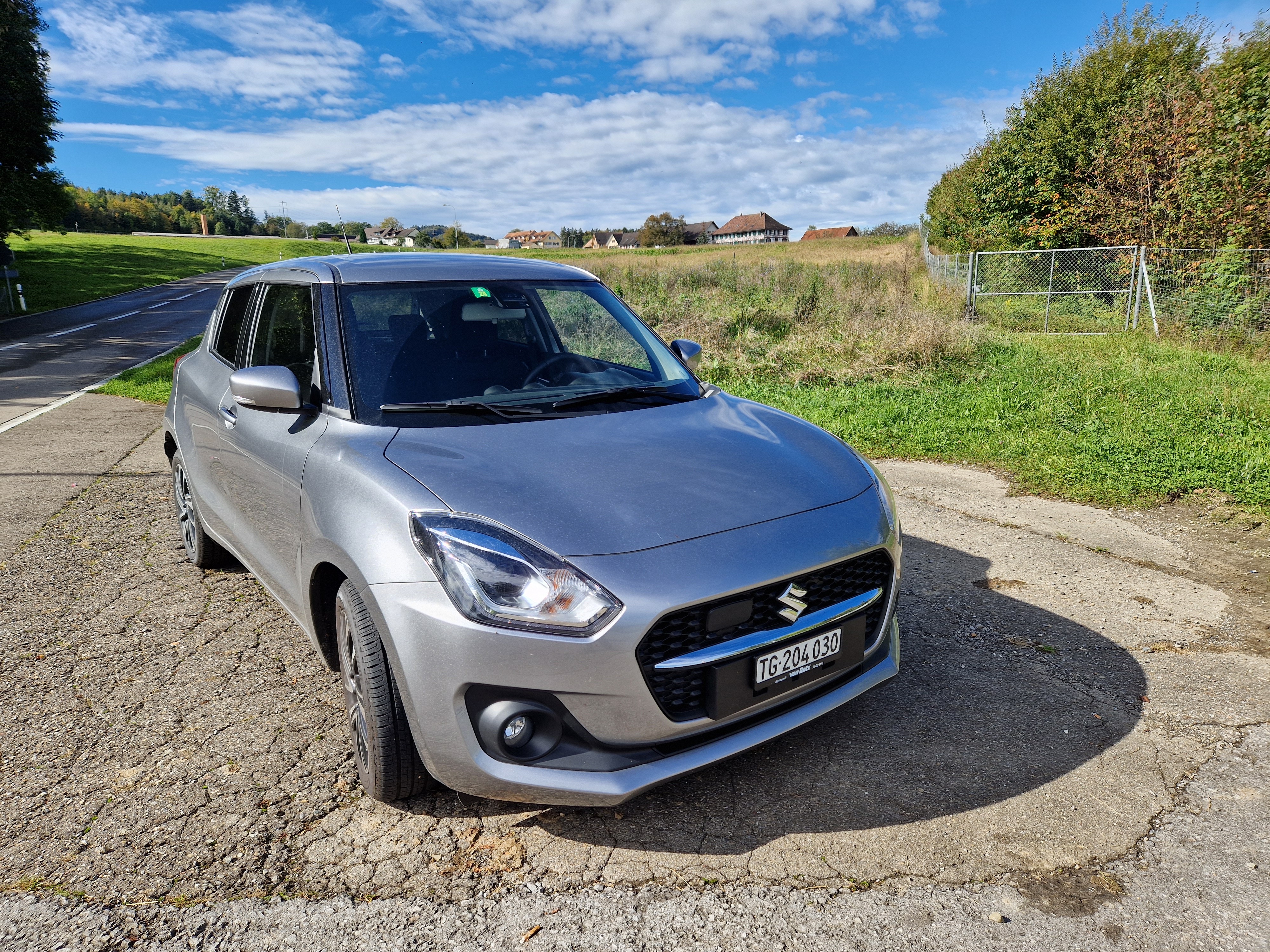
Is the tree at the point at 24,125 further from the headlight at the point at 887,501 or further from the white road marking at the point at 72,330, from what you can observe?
the headlight at the point at 887,501

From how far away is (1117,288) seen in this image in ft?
50.5

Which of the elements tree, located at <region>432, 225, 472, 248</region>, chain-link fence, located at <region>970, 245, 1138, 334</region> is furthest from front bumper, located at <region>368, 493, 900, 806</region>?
tree, located at <region>432, 225, 472, 248</region>

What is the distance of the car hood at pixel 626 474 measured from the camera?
231 centimetres

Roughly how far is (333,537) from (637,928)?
1460 millimetres

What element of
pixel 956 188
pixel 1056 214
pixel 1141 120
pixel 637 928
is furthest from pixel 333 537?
pixel 956 188

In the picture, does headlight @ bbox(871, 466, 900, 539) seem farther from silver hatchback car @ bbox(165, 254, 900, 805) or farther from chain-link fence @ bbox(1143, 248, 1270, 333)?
chain-link fence @ bbox(1143, 248, 1270, 333)

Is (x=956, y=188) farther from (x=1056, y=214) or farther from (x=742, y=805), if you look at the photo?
(x=742, y=805)

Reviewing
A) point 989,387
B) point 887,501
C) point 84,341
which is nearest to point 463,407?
point 887,501

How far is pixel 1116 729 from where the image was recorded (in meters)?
3.00

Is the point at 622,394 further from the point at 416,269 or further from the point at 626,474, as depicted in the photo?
the point at 416,269

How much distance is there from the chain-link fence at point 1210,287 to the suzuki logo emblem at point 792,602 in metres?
12.6

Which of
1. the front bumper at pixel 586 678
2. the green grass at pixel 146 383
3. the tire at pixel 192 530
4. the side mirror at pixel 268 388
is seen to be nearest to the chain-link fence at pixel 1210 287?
the front bumper at pixel 586 678

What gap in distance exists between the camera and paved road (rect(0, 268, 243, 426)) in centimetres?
1255

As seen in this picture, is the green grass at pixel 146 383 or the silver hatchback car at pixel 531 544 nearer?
the silver hatchback car at pixel 531 544
